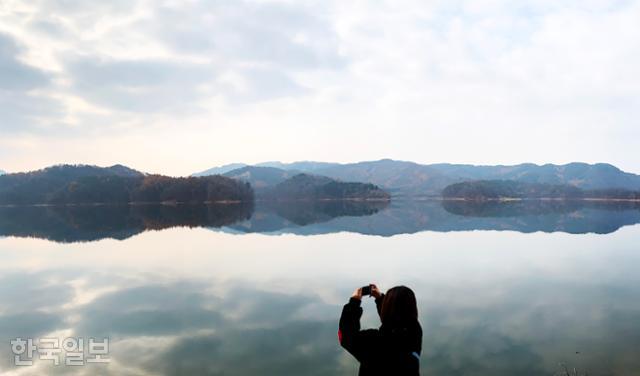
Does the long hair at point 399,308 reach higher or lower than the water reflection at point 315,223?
higher

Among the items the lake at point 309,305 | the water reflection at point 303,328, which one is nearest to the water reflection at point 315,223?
the lake at point 309,305

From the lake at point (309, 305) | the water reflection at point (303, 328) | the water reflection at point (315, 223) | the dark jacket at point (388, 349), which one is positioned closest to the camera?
the dark jacket at point (388, 349)

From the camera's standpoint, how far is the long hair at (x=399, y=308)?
5203 mm

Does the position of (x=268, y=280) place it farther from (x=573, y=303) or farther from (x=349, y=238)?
(x=349, y=238)

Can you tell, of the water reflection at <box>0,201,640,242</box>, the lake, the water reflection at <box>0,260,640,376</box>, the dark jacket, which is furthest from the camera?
the water reflection at <box>0,201,640,242</box>

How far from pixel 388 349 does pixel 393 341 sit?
113 millimetres

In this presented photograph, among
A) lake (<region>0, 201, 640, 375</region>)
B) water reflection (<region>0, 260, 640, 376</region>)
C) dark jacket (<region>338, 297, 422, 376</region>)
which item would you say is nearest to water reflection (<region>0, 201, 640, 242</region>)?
lake (<region>0, 201, 640, 375</region>)

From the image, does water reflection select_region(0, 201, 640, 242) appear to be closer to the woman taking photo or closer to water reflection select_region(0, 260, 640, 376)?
water reflection select_region(0, 260, 640, 376)

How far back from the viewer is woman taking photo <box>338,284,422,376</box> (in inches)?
201

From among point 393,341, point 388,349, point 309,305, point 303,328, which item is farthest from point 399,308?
point 309,305

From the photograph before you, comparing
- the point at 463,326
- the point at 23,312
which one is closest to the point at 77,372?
the point at 23,312

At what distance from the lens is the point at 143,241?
61.0 m

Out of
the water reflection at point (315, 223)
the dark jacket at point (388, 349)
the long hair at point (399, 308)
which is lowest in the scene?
the water reflection at point (315, 223)

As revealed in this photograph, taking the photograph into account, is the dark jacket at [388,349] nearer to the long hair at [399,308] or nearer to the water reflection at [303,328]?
the long hair at [399,308]
